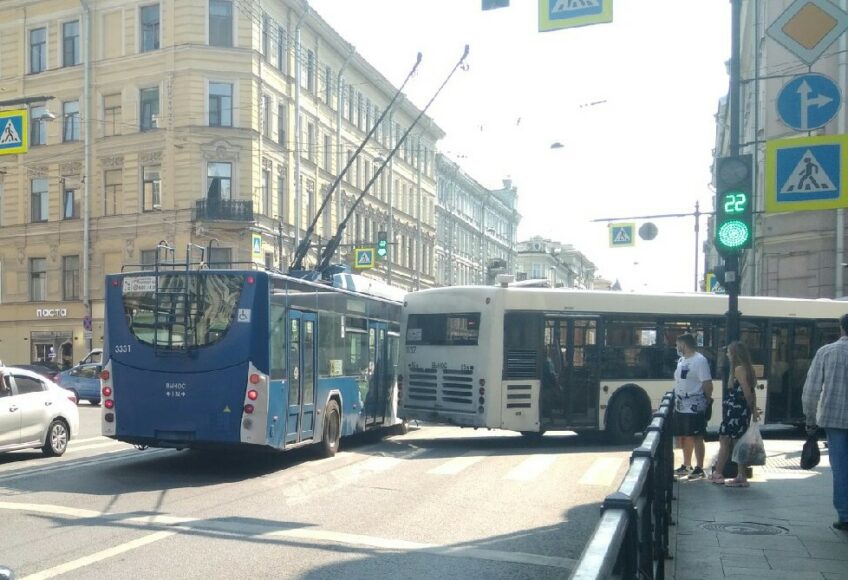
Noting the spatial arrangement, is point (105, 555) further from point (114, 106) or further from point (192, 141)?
point (114, 106)

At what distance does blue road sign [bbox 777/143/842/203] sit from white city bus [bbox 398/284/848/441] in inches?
262

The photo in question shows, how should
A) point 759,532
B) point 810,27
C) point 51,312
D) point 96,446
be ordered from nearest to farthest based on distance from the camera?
point 759,532 → point 810,27 → point 96,446 → point 51,312

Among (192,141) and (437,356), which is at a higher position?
(192,141)

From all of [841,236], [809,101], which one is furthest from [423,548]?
[841,236]

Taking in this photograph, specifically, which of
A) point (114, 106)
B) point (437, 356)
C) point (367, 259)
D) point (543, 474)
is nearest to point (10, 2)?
point (114, 106)

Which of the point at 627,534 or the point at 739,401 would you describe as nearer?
the point at 627,534

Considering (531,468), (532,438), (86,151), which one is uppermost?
(86,151)

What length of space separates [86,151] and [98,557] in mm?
38398

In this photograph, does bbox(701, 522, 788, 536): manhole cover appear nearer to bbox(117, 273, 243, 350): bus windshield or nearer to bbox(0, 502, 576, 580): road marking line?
bbox(0, 502, 576, 580): road marking line

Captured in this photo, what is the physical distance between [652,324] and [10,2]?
122 ft

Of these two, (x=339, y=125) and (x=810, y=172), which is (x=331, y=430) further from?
(x=339, y=125)

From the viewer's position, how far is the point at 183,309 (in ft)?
41.7

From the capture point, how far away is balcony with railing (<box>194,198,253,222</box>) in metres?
39.8

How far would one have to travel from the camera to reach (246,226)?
1567 inches
